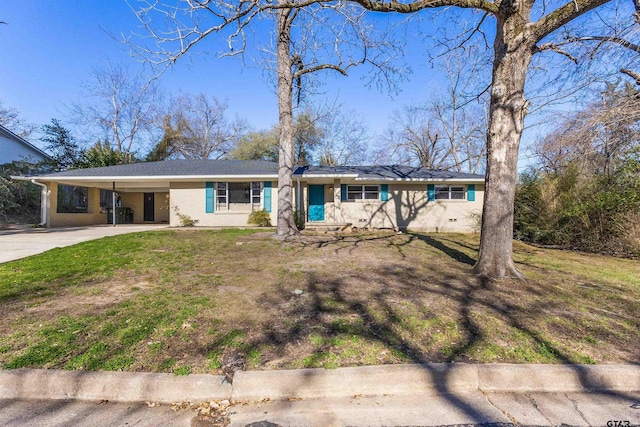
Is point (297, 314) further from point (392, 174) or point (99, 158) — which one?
point (99, 158)

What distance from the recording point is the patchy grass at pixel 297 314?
2.67m

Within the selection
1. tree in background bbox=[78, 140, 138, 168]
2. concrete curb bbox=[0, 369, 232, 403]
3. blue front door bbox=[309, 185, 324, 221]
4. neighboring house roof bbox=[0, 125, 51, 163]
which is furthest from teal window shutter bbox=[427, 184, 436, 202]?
neighboring house roof bbox=[0, 125, 51, 163]

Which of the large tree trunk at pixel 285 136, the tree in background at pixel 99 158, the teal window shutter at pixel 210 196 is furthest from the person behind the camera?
the tree in background at pixel 99 158

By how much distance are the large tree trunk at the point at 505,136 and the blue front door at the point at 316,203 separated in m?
9.69

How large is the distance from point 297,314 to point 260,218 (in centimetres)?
984

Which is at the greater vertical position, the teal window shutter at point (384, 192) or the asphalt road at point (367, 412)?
the teal window shutter at point (384, 192)

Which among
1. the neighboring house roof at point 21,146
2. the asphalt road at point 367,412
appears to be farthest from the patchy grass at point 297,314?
the neighboring house roof at point 21,146

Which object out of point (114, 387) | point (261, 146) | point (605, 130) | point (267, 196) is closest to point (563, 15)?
point (605, 130)

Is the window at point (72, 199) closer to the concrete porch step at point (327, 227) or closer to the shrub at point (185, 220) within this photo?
the shrub at point (185, 220)

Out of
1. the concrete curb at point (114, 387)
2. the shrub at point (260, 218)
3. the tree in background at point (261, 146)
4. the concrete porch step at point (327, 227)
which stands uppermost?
the tree in background at point (261, 146)

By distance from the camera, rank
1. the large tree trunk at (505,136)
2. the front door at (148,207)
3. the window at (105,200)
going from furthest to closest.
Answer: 1. the front door at (148,207)
2. the window at (105,200)
3. the large tree trunk at (505,136)

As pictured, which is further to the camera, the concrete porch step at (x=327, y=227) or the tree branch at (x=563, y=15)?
the concrete porch step at (x=327, y=227)

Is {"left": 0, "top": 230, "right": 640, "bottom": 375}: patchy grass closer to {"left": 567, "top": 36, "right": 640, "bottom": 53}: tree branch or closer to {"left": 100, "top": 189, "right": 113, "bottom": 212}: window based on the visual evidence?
{"left": 567, "top": 36, "right": 640, "bottom": 53}: tree branch

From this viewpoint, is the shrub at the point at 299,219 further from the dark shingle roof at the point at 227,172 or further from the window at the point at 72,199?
the window at the point at 72,199
